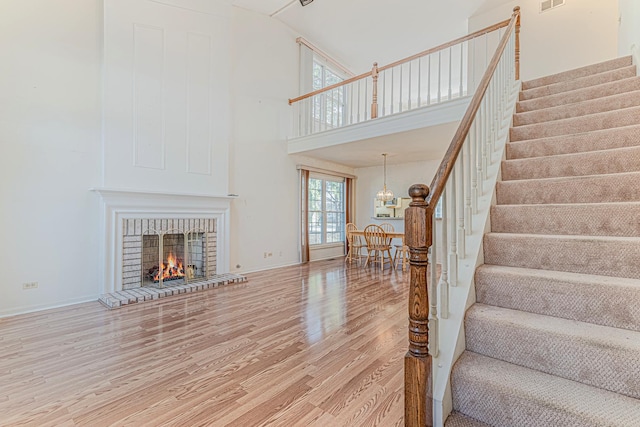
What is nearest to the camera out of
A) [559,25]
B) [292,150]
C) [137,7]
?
[137,7]

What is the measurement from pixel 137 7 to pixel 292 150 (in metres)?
3.13

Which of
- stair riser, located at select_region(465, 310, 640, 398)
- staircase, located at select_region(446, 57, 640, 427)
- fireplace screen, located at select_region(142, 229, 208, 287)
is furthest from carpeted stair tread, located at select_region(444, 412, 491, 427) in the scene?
fireplace screen, located at select_region(142, 229, 208, 287)

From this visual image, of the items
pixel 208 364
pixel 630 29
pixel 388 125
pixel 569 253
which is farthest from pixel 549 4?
pixel 208 364

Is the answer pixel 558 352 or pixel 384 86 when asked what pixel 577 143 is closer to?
pixel 558 352

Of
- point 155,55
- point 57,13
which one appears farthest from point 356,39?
point 57,13

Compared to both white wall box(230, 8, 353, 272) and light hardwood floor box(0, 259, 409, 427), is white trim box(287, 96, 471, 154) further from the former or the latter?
light hardwood floor box(0, 259, 409, 427)

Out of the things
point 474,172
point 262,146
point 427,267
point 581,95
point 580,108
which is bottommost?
point 427,267

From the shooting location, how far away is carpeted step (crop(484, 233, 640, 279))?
1.40 meters

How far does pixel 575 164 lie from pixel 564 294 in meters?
1.20

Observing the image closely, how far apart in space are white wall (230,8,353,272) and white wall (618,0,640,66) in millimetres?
4882

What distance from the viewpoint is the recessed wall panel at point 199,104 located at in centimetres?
432

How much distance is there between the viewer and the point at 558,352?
1.22 metres

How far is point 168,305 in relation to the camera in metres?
3.35

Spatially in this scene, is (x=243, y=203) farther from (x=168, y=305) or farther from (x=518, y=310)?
(x=518, y=310)
